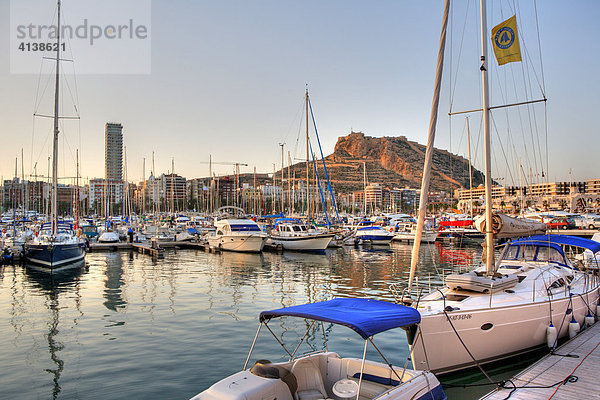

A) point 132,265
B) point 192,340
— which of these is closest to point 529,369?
point 192,340

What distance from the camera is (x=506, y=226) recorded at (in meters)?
13.5

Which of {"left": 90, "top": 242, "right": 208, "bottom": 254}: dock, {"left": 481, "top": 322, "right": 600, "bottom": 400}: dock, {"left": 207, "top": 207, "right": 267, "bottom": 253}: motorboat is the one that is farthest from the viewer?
{"left": 90, "top": 242, "right": 208, "bottom": 254}: dock

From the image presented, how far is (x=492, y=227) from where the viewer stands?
1320cm

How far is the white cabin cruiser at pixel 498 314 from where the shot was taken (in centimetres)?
966

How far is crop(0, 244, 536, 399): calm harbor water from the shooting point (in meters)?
10.6

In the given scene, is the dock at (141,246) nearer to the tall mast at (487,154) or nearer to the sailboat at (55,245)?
the sailboat at (55,245)

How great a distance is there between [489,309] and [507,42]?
8.99 m

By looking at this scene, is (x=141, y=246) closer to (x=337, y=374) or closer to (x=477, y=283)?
(x=477, y=283)

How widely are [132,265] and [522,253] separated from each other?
29.7 metres

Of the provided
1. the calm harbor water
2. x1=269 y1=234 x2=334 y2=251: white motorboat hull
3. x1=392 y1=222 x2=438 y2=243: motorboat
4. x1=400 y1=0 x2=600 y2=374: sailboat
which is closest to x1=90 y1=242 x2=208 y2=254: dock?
x1=269 y1=234 x2=334 y2=251: white motorboat hull

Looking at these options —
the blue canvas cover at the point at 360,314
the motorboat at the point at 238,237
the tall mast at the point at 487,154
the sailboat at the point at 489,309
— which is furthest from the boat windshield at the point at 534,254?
the motorboat at the point at 238,237

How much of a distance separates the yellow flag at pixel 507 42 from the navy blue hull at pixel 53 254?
31052 millimetres

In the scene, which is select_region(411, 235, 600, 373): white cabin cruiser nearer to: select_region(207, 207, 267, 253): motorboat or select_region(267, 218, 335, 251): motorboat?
select_region(267, 218, 335, 251): motorboat

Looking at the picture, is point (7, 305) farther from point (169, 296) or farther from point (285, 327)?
point (285, 327)
